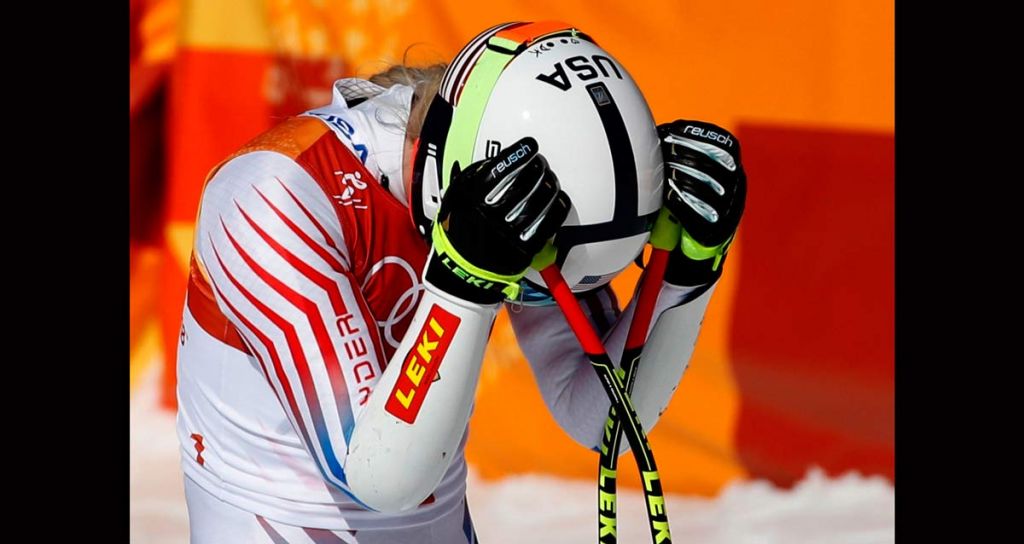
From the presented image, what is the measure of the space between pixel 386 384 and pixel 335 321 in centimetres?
11

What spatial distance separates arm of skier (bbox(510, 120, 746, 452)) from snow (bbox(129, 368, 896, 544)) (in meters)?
1.54

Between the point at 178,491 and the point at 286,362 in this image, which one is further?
the point at 178,491

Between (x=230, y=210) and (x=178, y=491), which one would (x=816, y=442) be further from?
(x=230, y=210)

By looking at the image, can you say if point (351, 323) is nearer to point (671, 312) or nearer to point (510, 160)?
point (510, 160)

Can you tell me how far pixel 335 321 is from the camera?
168cm

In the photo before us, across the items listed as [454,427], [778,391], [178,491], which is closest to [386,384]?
[454,427]

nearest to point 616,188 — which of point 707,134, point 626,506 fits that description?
point 707,134

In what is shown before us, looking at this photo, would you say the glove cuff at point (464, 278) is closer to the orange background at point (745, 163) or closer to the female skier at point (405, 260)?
the female skier at point (405, 260)

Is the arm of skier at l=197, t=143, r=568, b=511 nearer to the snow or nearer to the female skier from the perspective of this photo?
the female skier

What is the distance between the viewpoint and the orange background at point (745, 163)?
3588mm

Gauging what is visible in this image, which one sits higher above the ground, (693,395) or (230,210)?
(230,210)

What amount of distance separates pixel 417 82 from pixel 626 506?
202 cm

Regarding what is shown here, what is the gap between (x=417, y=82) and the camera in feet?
6.52

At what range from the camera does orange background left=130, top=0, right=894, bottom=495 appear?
3.59 m
